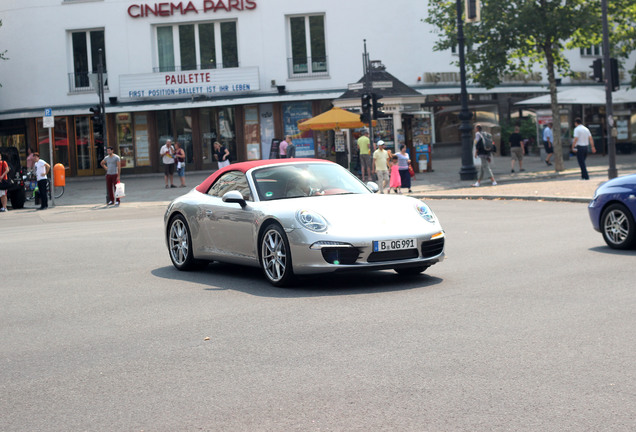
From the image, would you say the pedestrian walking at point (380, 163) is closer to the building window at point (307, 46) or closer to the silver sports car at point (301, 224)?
the silver sports car at point (301, 224)

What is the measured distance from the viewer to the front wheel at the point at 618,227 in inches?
488

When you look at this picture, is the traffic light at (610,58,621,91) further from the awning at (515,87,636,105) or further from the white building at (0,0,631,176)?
the white building at (0,0,631,176)

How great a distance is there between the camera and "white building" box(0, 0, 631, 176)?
4331 cm

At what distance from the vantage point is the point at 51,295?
10.5 metres

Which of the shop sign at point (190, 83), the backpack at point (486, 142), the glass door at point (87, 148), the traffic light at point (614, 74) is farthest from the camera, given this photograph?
the glass door at point (87, 148)

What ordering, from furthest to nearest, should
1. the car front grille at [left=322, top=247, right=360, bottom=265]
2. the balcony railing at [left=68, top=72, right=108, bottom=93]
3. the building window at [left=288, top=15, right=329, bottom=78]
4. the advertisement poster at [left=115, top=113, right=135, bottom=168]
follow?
the advertisement poster at [left=115, top=113, right=135, bottom=168] < the balcony railing at [left=68, top=72, right=108, bottom=93] < the building window at [left=288, top=15, right=329, bottom=78] < the car front grille at [left=322, top=247, right=360, bottom=265]

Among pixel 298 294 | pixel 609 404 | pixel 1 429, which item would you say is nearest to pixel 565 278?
pixel 298 294

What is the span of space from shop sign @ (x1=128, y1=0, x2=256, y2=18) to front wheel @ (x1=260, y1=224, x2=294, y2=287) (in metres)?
34.4

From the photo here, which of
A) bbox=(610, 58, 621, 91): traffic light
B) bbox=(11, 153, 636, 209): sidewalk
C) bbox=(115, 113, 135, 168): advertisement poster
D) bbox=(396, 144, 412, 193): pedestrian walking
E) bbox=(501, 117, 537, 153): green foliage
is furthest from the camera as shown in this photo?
bbox=(501, 117, 537, 153): green foliage

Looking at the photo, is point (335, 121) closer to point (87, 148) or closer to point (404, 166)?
point (404, 166)

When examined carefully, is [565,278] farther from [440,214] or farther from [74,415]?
[440,214]

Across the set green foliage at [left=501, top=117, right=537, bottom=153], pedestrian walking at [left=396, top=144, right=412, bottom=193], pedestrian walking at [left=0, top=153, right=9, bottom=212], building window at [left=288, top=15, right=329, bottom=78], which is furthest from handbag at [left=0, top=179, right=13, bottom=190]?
green foliage at [left=501, top=117, right=537, bottom=153]

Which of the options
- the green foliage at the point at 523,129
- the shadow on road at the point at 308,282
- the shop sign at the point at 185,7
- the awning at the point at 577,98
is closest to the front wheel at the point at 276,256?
the shadow on road at the point at 308,282

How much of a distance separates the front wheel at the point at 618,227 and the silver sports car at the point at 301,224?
3134 mm
